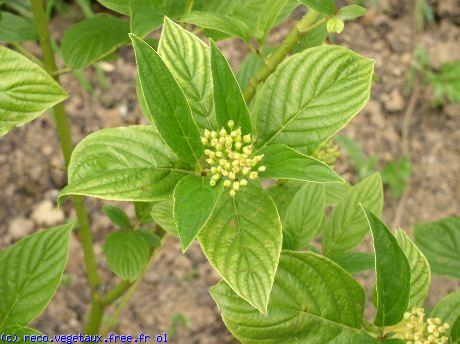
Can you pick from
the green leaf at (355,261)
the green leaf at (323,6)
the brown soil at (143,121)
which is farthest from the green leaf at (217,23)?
the brown soil at (143,121)

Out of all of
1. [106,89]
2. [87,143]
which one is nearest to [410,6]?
[106,89]

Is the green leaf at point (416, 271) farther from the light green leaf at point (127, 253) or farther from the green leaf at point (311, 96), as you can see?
the light green leaf at point (127, 253)

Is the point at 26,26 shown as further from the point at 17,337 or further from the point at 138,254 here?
the point at 17,337

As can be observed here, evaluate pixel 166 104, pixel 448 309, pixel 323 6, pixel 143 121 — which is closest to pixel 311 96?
pixel 323 6

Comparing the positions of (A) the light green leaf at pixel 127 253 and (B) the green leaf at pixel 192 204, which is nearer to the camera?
(B) the green leaf at pixel 192 204

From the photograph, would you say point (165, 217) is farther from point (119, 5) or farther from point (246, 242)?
point (119, 5)
